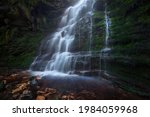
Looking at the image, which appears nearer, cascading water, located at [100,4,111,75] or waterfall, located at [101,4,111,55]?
cascading water, located at [100,4,111,75]

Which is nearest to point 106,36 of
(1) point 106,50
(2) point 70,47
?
(1) point 106,50

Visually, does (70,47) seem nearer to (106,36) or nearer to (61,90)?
(106,36)

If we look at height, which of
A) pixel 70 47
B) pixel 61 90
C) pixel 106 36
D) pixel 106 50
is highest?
pixel 106 36

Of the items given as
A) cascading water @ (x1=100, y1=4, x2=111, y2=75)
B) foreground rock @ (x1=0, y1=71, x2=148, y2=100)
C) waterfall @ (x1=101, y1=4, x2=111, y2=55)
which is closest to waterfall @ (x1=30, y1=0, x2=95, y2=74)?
cascading water @ (x1=100, y1=4, x2=111, y2=75)

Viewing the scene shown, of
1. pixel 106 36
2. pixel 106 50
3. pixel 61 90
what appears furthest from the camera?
pixel 106 36

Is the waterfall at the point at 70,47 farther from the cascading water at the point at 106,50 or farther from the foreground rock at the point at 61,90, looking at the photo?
the foreground rock at the point at 61,90

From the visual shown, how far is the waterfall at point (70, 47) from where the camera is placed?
35.2ft

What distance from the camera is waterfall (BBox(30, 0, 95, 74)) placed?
35.2ft

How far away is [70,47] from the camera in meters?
12.2

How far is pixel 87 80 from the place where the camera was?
8.84 m

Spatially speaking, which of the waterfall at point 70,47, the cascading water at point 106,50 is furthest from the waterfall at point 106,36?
the waterfall at point 70,47

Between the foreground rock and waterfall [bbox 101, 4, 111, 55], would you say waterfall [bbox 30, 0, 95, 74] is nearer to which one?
waterfall [bbox 101, 4, 111, 55]

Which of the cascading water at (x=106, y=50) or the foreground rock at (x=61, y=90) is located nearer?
the foreground rock at (x=61, y=90)

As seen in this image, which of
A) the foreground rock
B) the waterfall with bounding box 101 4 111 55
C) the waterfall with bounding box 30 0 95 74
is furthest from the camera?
the waterfall with bounding box 30 0 95 74
